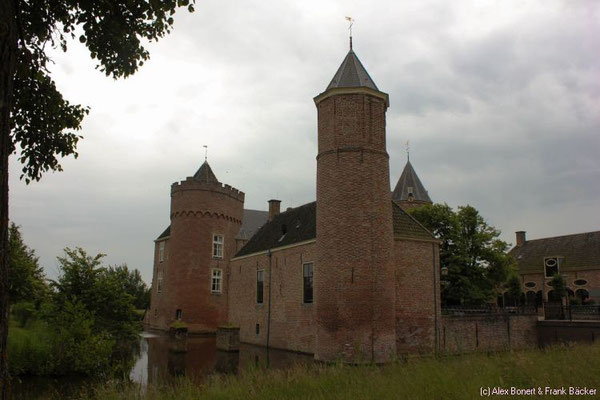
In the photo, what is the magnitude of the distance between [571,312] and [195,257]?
22746 mm

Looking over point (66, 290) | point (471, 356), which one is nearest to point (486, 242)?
point (471, 356)

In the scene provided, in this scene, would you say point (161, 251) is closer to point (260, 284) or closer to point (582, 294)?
point (260, 284)

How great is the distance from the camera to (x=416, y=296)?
18.9 metres

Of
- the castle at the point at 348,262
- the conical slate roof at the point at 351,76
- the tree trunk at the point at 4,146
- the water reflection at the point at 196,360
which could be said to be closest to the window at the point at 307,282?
the castle at the point at 348,262

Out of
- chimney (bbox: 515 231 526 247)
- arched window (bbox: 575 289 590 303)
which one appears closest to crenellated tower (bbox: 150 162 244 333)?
arched window (bbox: 575 289 590 303)

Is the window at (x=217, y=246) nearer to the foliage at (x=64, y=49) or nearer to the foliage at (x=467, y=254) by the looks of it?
the foliage at (x=467, y=254)

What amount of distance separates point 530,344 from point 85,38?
74.8ft

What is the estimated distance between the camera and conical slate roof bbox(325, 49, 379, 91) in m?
17.7

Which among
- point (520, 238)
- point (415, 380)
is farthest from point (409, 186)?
point (415, 380)

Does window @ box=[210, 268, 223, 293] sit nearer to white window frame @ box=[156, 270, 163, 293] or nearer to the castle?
the castle

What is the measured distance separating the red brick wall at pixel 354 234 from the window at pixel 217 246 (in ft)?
56.9

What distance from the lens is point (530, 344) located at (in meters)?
22.4

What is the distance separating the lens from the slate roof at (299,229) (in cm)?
1994

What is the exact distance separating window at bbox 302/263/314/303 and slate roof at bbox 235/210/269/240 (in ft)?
49.5
